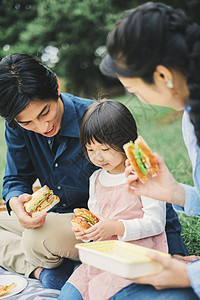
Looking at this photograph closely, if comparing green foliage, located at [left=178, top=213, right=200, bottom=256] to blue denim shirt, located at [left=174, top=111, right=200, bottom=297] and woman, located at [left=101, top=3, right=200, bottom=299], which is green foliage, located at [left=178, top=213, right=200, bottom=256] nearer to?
blue denim shirt, located at [left=174, top=111, right=200, bottom=297]

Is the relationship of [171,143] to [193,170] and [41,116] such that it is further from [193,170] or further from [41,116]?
[193,170]

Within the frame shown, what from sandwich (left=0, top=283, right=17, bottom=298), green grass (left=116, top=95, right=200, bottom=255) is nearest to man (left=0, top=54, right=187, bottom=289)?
sandwich (left=0, top=283, right=17, bottom=298)

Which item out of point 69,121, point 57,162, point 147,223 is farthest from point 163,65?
point 57,162

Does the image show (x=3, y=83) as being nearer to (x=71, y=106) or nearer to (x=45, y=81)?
(x=45, y=81)

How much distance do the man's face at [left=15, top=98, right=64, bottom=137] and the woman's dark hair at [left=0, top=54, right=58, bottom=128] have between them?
0.03 metres

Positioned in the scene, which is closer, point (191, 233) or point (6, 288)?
point (6, 288)

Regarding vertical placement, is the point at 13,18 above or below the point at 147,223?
below

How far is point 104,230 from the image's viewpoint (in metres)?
2.09

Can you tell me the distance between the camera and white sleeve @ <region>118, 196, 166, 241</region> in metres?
2.12

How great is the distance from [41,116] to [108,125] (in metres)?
0.47

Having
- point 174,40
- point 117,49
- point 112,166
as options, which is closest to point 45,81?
point 112,166

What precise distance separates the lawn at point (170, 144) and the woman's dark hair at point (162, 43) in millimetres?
745

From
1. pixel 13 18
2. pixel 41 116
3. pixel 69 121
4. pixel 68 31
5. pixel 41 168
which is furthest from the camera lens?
pixel 13 18

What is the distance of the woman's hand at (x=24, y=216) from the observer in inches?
98.9
